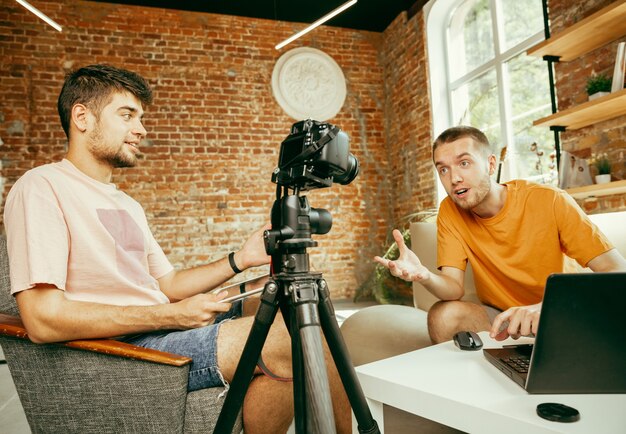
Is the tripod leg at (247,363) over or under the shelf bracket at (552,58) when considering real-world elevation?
under

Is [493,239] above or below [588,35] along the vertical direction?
below

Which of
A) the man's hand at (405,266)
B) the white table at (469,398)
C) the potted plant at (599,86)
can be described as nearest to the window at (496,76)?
the potted plant at (599,86)

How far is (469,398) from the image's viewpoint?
769 millimetres

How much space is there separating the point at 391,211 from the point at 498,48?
7.04 ft

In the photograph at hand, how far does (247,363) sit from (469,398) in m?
0.46

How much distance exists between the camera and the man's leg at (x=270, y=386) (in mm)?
1018

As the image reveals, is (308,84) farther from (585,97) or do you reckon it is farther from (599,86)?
(599,86)

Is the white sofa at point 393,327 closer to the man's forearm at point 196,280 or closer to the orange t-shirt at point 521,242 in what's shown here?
the orange t-shirt at point 521,242

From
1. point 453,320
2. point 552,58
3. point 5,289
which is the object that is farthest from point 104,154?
point 552,58

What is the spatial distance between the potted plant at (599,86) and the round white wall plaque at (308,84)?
281 cm

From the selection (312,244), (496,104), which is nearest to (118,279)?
(312,244)

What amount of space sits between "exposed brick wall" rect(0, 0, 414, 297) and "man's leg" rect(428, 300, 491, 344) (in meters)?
3.25

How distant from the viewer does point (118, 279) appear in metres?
1.15

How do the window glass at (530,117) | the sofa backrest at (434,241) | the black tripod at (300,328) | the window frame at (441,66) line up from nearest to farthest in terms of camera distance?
the black tripod at (300,328) < the sofa backrest at (434,241) < the window glass at (530,117) < the window frame at (441,66)
